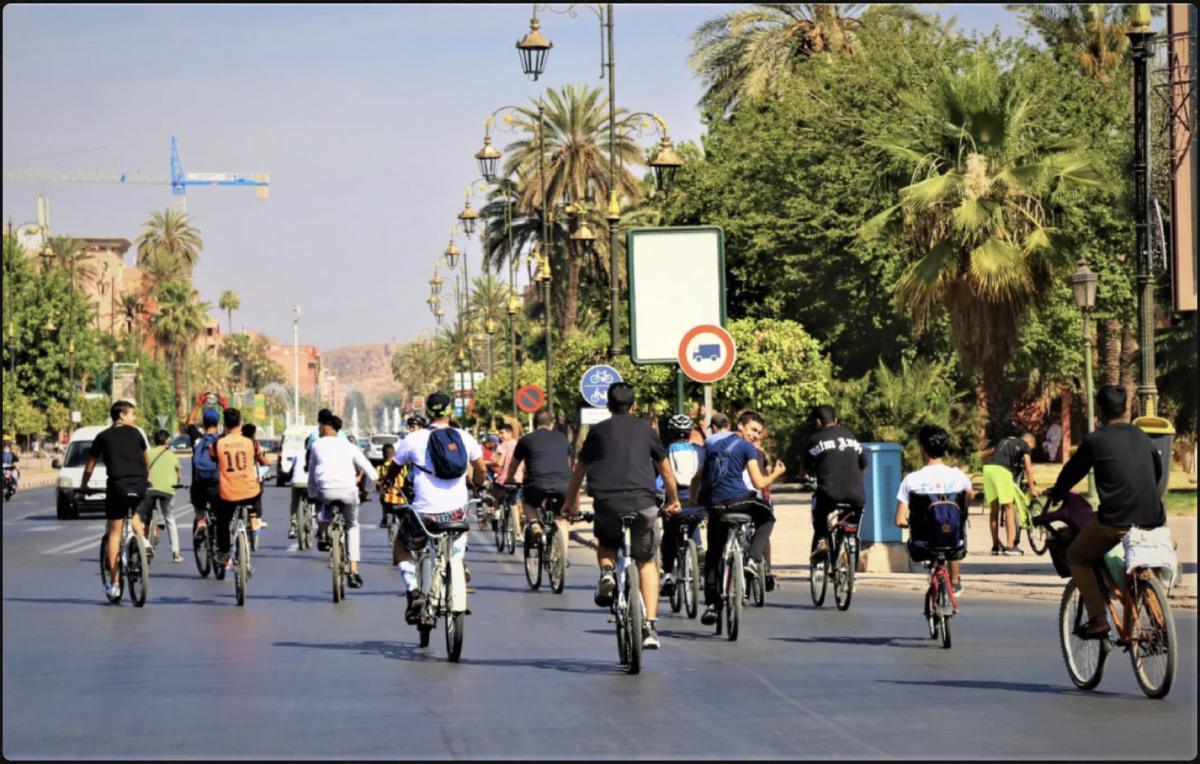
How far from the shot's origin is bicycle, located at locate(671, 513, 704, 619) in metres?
18.1

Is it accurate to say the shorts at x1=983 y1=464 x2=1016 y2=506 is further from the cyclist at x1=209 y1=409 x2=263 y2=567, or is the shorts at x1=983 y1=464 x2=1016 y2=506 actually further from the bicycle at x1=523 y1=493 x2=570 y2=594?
the cyclist at x1=209 y1=409 x2=263 y2=567

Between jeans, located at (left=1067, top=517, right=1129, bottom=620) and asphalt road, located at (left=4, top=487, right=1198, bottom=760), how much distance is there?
54cm

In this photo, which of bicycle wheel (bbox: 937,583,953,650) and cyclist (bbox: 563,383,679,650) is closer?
cyclist (bbox: 563,383,679,650)

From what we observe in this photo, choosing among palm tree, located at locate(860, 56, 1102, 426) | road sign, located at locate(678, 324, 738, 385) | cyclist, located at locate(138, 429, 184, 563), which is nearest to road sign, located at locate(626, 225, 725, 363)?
road sign, located at locate(678, 324, 738, 385)

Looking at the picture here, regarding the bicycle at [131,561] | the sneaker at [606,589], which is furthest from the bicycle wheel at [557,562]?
the sneaker at [606,589]

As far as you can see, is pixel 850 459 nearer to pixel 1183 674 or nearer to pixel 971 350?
pixel 1183 674

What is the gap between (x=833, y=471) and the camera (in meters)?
18.7

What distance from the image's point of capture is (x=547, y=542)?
21812 millimetres

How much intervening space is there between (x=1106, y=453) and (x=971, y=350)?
23.2 meters

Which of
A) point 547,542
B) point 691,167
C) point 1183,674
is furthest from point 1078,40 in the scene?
point 1183,674

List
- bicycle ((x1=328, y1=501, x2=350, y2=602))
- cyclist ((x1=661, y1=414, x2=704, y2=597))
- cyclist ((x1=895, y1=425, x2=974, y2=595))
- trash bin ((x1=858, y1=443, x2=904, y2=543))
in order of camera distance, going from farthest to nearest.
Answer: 1. trash bin ((x1=858, y1=443, x2=904, y2=543))
2. bicycle ((x1=328, y1=501, x2=350, y2=602))
3. cyclist ((x1=661, y1=414, x2=704, y2=597))
4. cyclist ((x1=895, y1=425, x2=974, y2=595))

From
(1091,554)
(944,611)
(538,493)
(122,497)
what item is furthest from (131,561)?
(1091,554)

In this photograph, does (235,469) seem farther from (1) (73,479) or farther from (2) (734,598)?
(1) (73,479)

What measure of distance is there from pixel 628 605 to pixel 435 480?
92.9 inches
